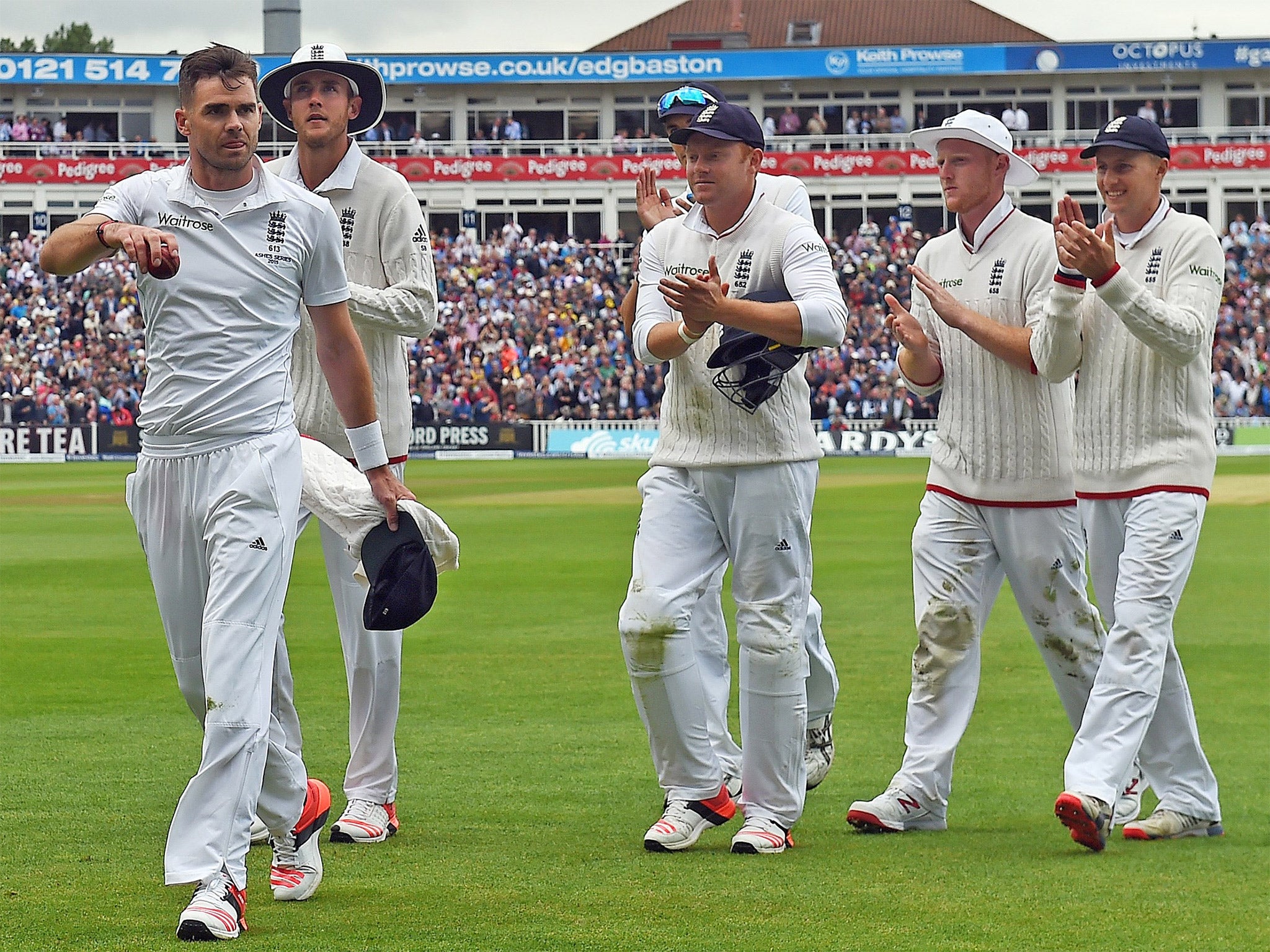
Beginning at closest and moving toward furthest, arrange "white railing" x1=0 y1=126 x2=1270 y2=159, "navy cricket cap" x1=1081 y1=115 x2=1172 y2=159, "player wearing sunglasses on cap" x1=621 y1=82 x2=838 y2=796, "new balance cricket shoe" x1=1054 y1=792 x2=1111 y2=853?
"new balance cricket shoe" x1=1054 y1=792 x2=1111 y2=853 < "navy cricket cap" x1=1081 y1=115 x2=1172 y2=159 < "player wearing sunglasses on cap" x1=621 y1=82 x2=838 y2=796 < "white railing" x1=0 y1=126 x2=1270 y2=159

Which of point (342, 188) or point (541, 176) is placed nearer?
point (342, 188)

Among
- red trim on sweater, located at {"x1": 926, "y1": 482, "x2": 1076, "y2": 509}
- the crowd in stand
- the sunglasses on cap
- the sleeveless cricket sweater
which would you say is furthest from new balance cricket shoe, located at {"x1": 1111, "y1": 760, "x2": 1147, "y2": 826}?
the crowd in stand

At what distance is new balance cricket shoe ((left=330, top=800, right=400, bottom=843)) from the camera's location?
6535 mm

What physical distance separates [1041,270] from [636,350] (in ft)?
5.61

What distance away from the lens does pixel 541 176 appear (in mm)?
62000

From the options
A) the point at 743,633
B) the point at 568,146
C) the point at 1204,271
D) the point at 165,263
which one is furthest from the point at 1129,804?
the point at 568,146

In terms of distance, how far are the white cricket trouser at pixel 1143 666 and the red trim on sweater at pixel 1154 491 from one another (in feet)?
0.05

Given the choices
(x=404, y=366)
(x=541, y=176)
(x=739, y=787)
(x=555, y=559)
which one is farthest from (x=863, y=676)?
(x=541, y=176)

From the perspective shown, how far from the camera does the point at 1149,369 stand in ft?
21.8

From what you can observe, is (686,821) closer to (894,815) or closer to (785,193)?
(894,815)

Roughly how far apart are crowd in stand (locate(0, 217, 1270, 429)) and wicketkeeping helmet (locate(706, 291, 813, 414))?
32600 mm

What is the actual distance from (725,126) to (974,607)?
2.19 meters

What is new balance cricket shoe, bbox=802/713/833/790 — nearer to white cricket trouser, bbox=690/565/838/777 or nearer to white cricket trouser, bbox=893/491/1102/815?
white cricket trouser, bbox=690/565/838/777

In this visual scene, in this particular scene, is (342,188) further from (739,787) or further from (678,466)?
(739,787)
